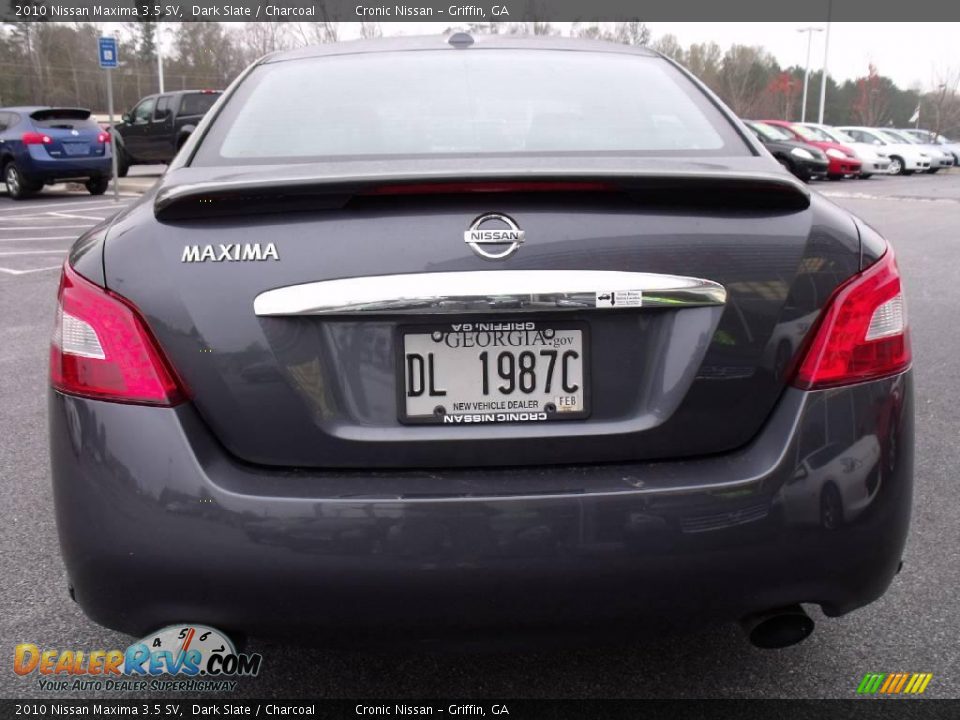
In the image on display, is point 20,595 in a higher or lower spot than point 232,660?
lower

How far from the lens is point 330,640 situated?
1.84m

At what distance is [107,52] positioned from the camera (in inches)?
559

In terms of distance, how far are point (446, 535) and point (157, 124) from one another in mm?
21993

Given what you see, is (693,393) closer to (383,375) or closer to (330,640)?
(383,375)

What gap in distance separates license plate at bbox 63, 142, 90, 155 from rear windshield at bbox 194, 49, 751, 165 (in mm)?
16485

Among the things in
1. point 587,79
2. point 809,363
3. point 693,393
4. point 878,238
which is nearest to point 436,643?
point 693,393

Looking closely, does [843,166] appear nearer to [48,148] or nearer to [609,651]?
[48,148]

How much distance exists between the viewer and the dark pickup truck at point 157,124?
21.2m

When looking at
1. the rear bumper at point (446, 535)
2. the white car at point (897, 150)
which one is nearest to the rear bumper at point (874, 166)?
the white car at point (897, 150)

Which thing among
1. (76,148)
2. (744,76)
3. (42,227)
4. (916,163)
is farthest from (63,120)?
(744,76)

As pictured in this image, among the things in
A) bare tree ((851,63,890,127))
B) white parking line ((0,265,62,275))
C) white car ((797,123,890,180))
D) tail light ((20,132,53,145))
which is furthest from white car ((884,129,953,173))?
white parking line ((0,265,62,275))

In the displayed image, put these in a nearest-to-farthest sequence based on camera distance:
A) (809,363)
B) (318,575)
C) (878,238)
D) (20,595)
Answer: (318,575), (809,363), (878,238), (20,595)

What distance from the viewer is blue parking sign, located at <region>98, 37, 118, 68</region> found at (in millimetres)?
14164

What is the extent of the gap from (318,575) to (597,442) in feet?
1.91
